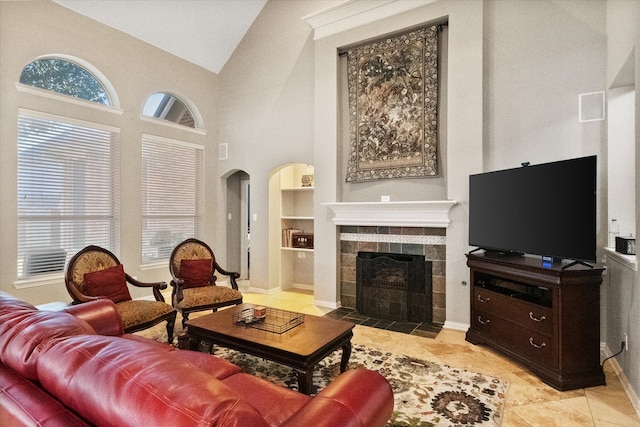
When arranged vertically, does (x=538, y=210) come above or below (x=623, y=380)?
above

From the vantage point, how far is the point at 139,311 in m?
3.13

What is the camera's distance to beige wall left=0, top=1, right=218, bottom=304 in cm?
383

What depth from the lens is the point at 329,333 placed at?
2.56 metres

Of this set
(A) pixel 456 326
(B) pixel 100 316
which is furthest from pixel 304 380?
(A) pixel 456 326

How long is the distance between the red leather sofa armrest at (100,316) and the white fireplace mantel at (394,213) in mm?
2961

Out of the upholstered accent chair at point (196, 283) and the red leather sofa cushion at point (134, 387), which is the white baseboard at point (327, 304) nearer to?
the upholstered accent chair at point (196, 283)

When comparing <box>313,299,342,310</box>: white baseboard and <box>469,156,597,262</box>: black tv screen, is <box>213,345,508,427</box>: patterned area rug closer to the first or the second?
<box>469,156,597,262</box>: black tv screen

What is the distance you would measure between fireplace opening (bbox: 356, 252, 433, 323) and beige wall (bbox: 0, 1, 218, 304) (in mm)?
3115

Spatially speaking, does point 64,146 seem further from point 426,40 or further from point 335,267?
point 426,40

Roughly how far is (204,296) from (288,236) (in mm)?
2445

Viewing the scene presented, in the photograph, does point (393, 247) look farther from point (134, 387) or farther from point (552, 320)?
point (134, 387)

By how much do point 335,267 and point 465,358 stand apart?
210cm

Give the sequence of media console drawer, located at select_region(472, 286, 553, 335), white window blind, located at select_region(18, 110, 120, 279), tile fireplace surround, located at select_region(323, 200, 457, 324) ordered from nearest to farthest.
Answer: media console drawer, located at select_region(472, 286, 553, 335), white window blind, located at select_region(18, 110, 120, 279), tile fireplace surround, located at select_region(323, 200, 457, 324)

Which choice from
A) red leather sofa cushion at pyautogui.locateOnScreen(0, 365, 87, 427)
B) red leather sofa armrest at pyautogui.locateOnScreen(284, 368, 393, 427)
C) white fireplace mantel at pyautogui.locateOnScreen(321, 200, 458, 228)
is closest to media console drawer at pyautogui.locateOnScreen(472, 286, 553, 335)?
white fireplace mantel at pyautogui.locateOnScreen(321, 200, 458, 228)
